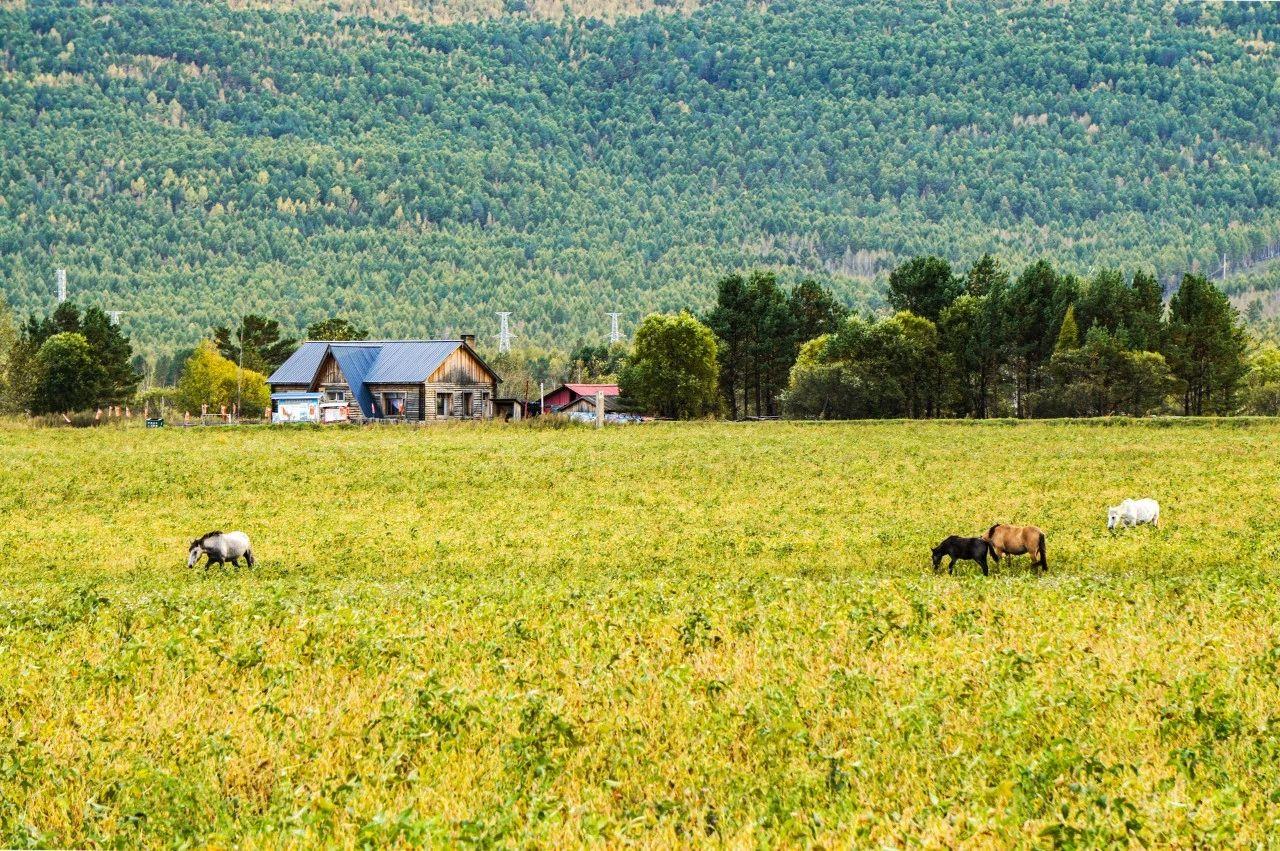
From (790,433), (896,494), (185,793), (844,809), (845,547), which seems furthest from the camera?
(790,433)

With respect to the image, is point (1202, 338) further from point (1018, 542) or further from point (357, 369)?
point (1018, 542)

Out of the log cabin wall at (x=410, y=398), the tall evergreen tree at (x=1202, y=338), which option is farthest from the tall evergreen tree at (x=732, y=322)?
the tall evergreen tree at (x=1202, y=338)

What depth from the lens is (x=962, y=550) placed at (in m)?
27.3

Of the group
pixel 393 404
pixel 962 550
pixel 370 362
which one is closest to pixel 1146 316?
pixel 393 404

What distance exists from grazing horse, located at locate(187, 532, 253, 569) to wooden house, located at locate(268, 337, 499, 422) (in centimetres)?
7358

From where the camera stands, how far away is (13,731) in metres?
12.8

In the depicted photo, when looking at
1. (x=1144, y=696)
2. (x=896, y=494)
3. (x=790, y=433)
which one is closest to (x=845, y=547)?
(x=896, y=494)

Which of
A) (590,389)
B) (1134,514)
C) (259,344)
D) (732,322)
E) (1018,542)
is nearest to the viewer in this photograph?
(1018,542)

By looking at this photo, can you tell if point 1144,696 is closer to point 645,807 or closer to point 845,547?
point 645,807

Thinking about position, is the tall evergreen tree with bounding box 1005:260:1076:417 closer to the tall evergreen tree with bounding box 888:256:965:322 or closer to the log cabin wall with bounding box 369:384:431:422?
the tall evergreen tree with bounding box 888:256:965:322

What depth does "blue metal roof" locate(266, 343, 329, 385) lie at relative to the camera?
10888 cm

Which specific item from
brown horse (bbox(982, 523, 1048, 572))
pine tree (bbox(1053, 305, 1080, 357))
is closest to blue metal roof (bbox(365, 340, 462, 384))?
pine tree (bbox(1053, 305, 1080, 357))

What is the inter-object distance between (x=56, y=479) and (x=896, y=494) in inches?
1291

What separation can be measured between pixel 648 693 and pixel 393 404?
95.2m
